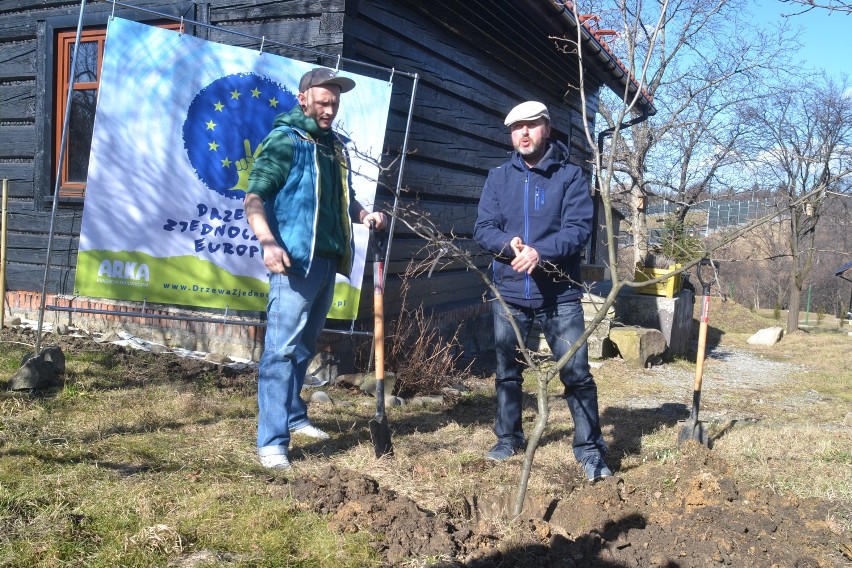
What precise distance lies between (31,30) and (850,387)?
8.53m

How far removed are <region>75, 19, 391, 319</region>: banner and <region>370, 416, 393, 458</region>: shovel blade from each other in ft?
6.07

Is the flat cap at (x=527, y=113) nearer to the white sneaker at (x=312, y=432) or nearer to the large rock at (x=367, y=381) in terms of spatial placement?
the white sneaker at (x=312, y=432)

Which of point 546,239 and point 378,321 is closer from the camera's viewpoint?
point 546,239

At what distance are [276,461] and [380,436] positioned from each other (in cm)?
52

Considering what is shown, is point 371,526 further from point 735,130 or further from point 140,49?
point 735,130

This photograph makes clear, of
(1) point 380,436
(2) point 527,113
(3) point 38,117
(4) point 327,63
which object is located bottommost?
(1) point 380,436

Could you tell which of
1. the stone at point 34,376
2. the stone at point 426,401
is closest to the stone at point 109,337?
the stone at point 34,376

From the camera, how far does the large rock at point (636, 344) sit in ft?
28.0

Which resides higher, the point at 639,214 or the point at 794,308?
the point at 639,214

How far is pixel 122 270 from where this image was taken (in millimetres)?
5461

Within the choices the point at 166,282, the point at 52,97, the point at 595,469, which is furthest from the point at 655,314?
the point at 52,97

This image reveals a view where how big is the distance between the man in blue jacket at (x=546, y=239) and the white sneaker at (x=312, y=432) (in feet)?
3.44

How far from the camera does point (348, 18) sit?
585 cm

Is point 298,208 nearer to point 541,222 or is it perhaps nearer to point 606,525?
point 541,222
